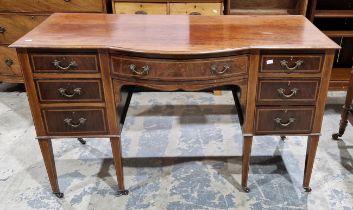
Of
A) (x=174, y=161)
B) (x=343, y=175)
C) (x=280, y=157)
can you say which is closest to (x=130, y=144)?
(x=174, y=161)

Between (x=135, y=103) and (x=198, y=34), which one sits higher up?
(x=198, y=34)

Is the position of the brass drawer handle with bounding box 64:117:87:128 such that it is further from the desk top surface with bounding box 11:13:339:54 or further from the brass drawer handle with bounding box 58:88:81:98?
the desk top surface with bounding box 11:13:339:54

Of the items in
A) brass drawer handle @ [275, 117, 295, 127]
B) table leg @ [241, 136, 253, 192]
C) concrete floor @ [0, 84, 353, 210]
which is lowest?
concrete floor @ [0, 84, 353, 210]

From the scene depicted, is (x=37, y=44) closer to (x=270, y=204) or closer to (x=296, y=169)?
(x=270, y=204)

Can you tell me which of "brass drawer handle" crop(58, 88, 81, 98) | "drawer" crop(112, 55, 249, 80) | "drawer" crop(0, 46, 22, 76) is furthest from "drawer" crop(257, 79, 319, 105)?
"drawer" crop(0, 46, 22, 76)

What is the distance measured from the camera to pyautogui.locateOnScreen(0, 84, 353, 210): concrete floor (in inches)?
75.6

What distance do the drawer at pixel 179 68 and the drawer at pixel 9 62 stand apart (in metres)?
1.68

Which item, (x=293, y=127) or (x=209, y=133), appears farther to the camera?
(x=209, y=133)

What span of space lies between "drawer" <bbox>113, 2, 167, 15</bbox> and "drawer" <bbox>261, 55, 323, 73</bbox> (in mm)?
1384

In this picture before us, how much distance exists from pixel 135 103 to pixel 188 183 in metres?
1.08

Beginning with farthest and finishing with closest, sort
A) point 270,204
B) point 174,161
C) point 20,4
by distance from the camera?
point 20,4 < point 174,161 < point 270,204

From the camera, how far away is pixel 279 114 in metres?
1.73

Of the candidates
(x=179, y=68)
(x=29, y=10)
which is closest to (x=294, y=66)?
(x=179, y=68)

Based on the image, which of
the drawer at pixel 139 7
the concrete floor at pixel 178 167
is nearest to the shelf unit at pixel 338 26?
the concrete floor at pixel 178 167
